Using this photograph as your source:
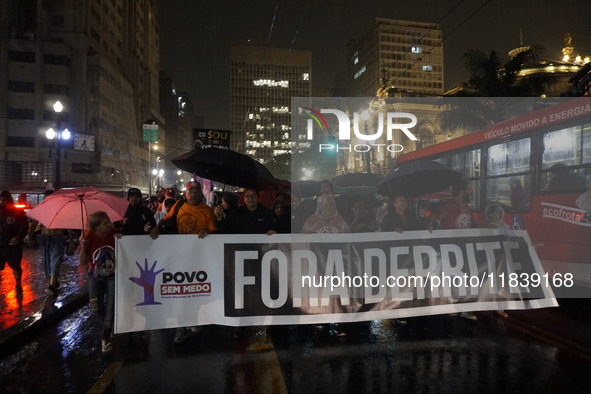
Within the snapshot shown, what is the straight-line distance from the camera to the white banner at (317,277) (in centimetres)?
479

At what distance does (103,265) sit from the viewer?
4637 mm

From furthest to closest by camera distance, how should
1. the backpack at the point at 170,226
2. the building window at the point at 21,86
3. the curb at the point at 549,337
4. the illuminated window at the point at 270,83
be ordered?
the illuminated window at the point at 270,83, the building window at the point at 21,86, the backpack at the point at 170,226, the curb at the point at 549,337

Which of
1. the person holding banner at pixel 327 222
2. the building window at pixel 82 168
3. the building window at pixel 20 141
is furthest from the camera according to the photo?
the building window at pixel 82 168

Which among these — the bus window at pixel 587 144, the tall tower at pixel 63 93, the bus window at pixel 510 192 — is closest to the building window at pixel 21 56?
the tall tower at pixel 63 93

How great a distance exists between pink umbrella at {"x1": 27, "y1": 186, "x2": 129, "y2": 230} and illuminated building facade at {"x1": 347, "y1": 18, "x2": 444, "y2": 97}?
409ft

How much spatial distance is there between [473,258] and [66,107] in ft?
189

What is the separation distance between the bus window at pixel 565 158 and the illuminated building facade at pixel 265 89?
138 meters

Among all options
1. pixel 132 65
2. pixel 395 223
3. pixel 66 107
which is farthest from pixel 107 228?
pixel 132 65

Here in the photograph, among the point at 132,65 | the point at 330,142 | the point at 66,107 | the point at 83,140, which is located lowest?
the point at 330,142

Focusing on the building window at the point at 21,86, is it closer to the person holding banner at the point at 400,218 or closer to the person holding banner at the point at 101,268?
the person holding banner at the point at 101,268

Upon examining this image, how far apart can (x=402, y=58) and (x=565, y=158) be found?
447 feet

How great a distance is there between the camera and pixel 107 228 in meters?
4.78

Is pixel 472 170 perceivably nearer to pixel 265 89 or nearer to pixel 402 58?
pixel 402 58

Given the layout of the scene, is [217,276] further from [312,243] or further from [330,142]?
[330,142]
